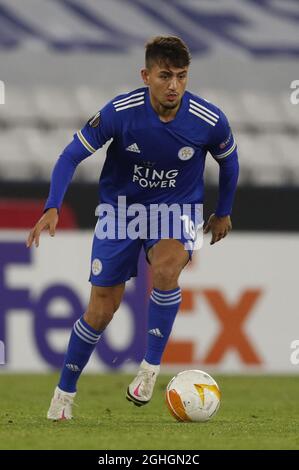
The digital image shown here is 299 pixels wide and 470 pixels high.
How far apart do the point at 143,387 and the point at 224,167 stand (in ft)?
4.62

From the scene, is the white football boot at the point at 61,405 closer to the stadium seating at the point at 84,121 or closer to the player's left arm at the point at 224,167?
the player's left arm at the point at 224,167

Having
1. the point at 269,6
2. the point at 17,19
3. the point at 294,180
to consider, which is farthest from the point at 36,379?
the point at 269,6

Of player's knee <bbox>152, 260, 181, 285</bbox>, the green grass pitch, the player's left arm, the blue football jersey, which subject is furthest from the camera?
the player's left arm

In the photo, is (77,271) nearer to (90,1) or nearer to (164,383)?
(164,383)

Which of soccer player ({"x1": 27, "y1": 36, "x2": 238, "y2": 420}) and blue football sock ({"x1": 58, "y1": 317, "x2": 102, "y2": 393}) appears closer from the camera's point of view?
soccer player ({"x1": 27, "y1": 36, "x2": 238, "y2": 420})

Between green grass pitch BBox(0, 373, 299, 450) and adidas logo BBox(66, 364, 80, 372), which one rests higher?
adidas logo BBox(66, 364, 80, 372)

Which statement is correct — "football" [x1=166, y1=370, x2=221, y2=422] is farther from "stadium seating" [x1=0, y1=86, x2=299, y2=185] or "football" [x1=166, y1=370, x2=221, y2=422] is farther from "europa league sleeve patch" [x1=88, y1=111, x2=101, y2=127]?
"stadium seating" [x1=0, y1=86, x2=299, y2=185]

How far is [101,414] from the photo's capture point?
755 centimetres

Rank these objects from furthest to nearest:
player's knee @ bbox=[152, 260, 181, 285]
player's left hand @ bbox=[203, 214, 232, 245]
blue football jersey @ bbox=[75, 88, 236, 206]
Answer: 1. player's left hand @ bbox=[203, 214, 232, 245]
2. blue football jersey @ bbox=[75, 88, 236, 206]
3. player's knee @ bbox=[152, 260, 181, 285]

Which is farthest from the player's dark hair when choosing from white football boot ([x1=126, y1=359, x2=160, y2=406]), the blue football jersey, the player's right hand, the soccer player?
white football boot ([x1=126, y1=359, x2=160, y2=406])

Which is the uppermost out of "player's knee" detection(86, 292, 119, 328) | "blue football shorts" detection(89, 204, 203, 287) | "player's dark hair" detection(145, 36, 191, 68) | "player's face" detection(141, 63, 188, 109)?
"player's dark hair" detection(145, 36, 191, 68)

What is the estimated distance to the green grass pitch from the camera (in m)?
5.48

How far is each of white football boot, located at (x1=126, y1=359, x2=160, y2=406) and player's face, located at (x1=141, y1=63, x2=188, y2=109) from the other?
1491 mm

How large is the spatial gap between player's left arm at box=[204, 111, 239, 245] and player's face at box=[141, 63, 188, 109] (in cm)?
36
